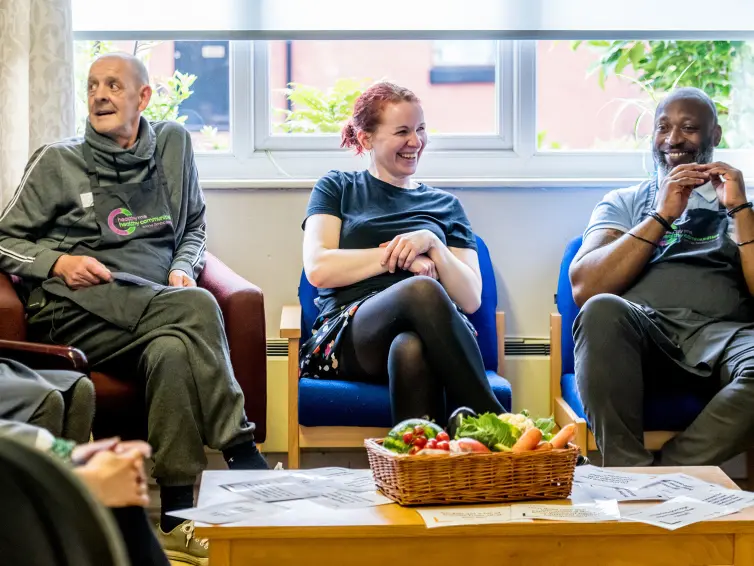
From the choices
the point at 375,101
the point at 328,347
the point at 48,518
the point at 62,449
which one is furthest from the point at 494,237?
the point at 48,518

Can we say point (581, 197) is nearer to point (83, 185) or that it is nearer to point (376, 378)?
point (376, 378)

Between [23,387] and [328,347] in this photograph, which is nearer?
[23,387]

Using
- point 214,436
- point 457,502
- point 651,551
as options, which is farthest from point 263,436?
point 651,551

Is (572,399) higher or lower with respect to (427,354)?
lower

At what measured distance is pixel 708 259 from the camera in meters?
3.07

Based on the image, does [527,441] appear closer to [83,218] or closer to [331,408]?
[331,408]

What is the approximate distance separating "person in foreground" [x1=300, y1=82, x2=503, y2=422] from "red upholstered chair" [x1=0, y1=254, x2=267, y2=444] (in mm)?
217

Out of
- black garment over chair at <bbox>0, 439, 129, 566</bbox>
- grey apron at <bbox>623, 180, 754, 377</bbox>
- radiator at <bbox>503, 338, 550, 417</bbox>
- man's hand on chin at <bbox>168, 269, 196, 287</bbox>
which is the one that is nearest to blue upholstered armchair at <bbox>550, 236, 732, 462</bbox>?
grey apron at <bbox>623, 180, 754, 377</bbox>

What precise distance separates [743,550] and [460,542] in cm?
49

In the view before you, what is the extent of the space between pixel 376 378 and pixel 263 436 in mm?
341

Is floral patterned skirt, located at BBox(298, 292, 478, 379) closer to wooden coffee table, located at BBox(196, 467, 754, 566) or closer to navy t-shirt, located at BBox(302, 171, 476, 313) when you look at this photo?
navy t-shirt, located at BBox(302, 171, 476, 313)

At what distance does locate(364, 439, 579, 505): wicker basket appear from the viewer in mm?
1855

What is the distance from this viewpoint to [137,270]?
295 centimetres

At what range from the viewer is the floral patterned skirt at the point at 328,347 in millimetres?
2947
